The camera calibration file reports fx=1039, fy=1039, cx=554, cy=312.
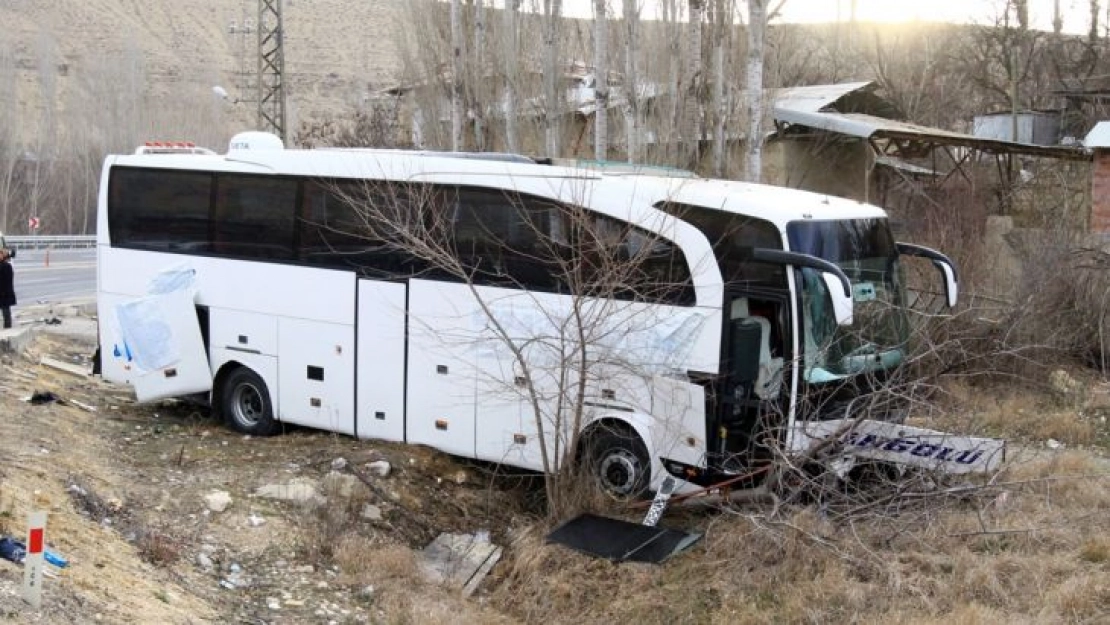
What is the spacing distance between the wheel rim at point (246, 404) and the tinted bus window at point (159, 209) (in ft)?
5.30

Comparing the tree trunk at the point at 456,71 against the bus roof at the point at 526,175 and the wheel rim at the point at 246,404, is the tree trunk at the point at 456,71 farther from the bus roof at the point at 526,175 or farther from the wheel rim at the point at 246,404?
the wheel rim at the point at 246,404

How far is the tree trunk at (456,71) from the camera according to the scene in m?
23.2

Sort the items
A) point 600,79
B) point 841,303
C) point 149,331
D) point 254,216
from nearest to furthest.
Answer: point 841,303 → point 254,216 → point 149,331 → point 600,79

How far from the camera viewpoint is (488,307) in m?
9.42

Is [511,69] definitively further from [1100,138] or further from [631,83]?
[1100,138]

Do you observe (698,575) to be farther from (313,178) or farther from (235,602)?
(313,178)

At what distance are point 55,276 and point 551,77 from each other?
18141 mm

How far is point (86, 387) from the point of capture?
13523 millimetres

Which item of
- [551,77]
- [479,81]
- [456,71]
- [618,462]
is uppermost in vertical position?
[456,71]

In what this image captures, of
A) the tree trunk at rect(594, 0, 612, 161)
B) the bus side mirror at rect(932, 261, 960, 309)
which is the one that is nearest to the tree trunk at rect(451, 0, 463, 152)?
the tree trunk at rect(594, 0, 612, 161)

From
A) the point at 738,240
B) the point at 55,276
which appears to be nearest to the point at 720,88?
the point at 738,240

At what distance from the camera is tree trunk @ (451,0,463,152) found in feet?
76.3

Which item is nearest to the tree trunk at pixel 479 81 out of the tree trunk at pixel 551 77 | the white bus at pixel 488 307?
the tree trunk at pixel 551 77

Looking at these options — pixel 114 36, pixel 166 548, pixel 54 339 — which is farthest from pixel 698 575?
pixel 114 36
